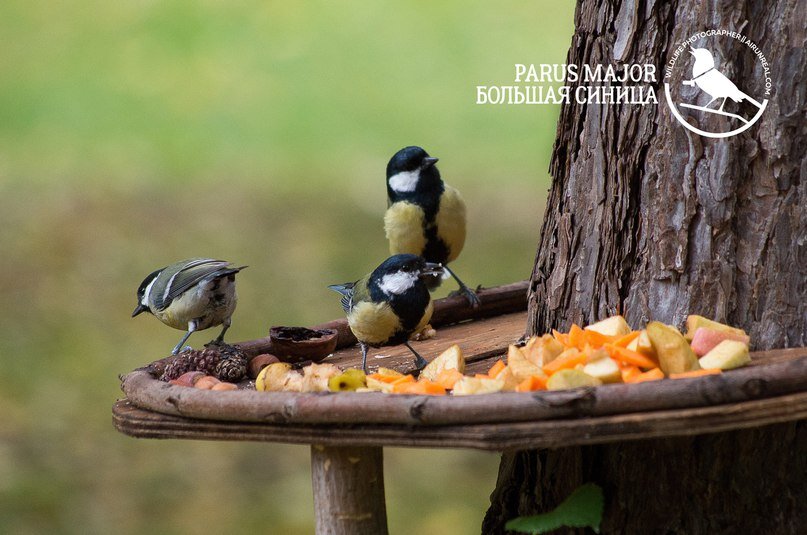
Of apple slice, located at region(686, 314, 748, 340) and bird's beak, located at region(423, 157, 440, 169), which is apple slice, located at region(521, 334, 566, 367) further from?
bird's beak, located at region(423, 157, 440, 169)

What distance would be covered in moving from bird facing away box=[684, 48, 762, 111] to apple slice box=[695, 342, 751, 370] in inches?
17.5

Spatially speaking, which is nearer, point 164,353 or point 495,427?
point 495,427

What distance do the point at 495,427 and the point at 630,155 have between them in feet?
2.43

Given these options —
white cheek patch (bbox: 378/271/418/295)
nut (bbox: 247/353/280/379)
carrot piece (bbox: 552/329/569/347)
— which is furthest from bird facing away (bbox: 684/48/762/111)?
nut (bbox: 247/353/280/379)

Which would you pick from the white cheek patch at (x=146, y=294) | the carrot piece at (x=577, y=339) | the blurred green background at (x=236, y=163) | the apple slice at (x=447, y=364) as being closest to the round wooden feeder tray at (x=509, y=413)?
the carrot piece at (x=577, y=339)

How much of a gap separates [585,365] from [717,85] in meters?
0.59

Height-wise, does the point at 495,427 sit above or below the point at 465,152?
below

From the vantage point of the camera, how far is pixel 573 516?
165cm

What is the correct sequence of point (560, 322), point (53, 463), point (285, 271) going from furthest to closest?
1. point (285, 271)
2. point (53, 463)
3. point (560, 322)

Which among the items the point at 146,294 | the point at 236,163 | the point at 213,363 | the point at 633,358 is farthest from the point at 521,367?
the point at 236,163

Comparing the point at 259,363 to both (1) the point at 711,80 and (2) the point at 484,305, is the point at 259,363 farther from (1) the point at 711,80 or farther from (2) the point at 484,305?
(1) the point at 711,80

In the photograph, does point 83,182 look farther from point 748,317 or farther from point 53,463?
point 748,317

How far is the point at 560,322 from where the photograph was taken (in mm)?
1968

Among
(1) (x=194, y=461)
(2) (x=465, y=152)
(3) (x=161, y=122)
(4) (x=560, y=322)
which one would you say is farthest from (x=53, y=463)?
(4) (x=560, y=322)
